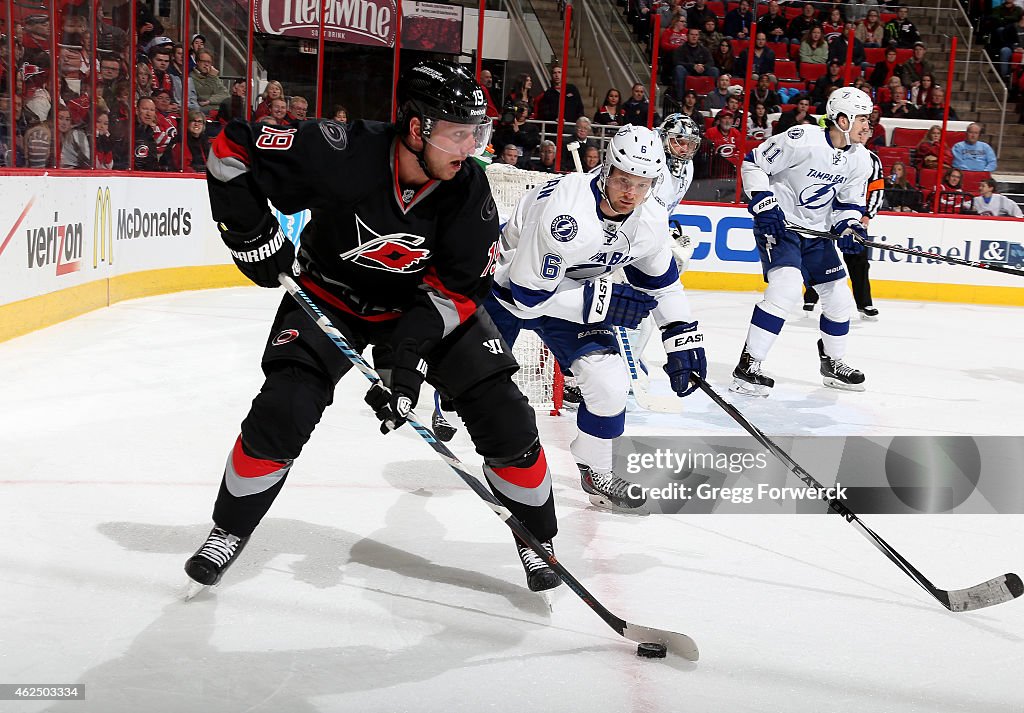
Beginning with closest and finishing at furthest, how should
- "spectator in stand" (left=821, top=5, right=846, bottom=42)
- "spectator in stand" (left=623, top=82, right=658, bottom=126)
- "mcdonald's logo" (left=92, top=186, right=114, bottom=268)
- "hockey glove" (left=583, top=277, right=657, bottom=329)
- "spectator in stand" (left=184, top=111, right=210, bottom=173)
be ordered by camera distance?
"hockey glove" (left=583, top=277, right=657, bottom=329) → "mcdonald's logo" (left=92, top=186, right=114, bottom=268) → "spectator in stand" (left=184, top=111, right=210, bottom=173) → "spectator in stand" (left=623, top=82, right=658, bottom=126) → "spectator in stand" (left=821, top=5, right=846, bottom=42)

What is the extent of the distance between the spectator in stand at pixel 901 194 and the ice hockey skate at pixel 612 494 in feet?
22.8

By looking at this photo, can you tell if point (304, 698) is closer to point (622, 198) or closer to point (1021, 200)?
point (622, 198)

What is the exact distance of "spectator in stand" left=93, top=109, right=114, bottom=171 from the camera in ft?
21.9

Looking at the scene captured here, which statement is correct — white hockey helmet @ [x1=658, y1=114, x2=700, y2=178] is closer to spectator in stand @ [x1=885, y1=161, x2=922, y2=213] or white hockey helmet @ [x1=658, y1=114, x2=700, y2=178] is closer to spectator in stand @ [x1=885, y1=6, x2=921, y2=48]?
spectator in stand @ [x1=885, y1=161, x2=922, y2=213]

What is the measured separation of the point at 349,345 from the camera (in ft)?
8.12

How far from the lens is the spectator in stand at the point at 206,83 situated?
8219 mm

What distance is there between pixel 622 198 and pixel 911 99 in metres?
7.95

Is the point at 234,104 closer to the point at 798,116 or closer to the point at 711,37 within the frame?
the point at 711,37

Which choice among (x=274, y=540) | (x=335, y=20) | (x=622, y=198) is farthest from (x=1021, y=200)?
(x=274, y=540)

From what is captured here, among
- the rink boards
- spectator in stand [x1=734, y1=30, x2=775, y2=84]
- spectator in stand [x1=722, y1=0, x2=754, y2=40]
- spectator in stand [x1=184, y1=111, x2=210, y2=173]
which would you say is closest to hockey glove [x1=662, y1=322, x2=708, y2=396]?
the rink boards

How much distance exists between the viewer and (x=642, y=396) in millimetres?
4777

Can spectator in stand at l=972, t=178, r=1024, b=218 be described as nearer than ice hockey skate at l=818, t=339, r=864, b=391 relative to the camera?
No

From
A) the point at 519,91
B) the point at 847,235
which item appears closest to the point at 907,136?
the point at 519,91

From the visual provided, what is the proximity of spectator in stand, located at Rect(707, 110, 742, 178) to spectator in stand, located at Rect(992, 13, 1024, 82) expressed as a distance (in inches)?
118
